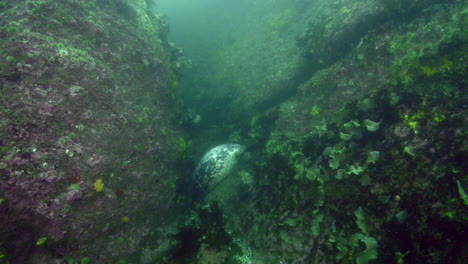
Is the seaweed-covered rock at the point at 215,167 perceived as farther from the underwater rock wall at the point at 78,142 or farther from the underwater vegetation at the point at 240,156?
the underwater rock wall at the point at 78,142

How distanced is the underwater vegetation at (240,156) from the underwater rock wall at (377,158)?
0.08 feet

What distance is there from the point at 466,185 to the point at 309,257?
2485mm

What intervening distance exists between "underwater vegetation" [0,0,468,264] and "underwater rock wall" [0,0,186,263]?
0.09 feet

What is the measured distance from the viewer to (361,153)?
4.26 meters

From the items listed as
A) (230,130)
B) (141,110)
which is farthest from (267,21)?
(141,110)

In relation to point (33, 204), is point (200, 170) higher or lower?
lower

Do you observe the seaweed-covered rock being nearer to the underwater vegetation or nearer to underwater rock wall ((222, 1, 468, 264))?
the underwater vegetation

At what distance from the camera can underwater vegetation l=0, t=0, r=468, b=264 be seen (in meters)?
3.46

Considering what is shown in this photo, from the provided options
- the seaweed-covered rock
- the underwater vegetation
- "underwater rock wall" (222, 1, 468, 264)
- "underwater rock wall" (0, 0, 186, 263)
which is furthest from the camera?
the seaweed-covered rock

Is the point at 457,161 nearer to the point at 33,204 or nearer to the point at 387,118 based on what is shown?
the point at 387,118

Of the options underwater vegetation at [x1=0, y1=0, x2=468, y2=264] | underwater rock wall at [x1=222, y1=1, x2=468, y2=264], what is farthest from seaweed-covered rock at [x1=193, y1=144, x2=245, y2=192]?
underwater rock wall at [x1=222, y1=1, x2=468, y2=264]

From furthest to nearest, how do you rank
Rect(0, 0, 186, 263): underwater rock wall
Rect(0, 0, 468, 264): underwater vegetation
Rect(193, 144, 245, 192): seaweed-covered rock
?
Rect(193, 144, 245, 192): seaweed-covered rock → Rect(0, 0, 186, 263): underwater rock wall → Rect(0, 0, 468, 264): underwater vegetation

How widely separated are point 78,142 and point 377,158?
18.2ft

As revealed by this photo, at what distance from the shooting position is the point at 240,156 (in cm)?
691
